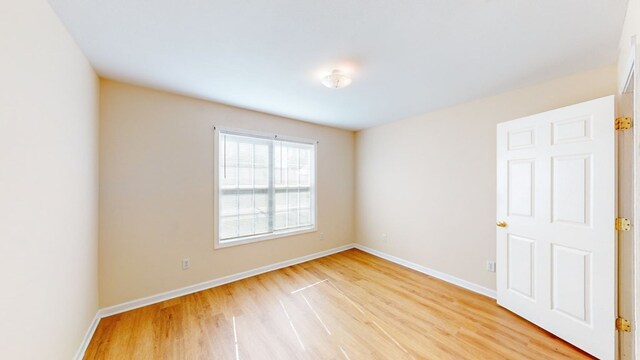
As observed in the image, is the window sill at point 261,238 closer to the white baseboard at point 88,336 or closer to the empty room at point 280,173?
the empty room at point 280,173

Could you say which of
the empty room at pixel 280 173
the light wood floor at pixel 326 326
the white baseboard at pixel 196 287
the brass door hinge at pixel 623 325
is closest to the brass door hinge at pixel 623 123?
the empty room at pixel 280 173

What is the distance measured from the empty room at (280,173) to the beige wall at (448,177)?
27 mm

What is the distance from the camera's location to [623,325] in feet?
5.34

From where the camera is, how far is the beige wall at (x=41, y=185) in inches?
38.0

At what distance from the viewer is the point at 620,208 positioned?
166cm

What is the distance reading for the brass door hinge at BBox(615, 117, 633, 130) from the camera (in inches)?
64.3

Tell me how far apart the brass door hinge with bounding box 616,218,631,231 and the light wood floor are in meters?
1.05

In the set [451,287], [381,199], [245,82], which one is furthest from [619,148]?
[245,82]

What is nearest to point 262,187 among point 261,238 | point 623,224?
point 261,238

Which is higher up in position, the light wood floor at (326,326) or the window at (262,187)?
the window at (262,187)

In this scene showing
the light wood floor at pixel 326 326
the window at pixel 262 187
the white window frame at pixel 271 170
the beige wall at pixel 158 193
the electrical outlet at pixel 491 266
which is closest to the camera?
the light wood floor at pixel 326 326

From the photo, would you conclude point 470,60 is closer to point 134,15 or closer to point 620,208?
point 620,208

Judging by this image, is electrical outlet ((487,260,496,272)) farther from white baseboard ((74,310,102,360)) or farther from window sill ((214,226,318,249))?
white baseboard ((74,310,102,360))

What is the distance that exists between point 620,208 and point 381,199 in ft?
Result: 8.66
